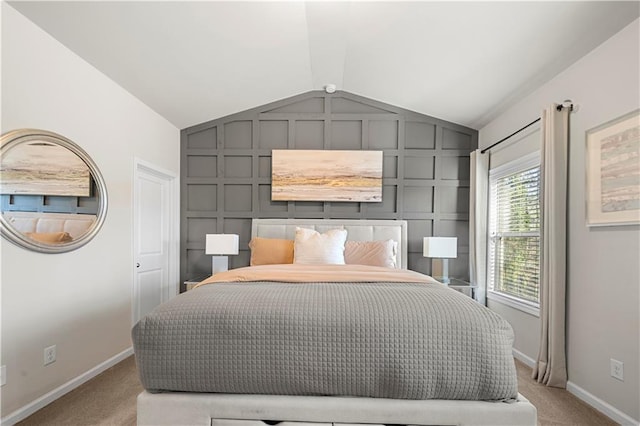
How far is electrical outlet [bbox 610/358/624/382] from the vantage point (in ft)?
6.88

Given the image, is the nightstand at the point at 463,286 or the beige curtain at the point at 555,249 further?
the nightstand at the point at 463,286

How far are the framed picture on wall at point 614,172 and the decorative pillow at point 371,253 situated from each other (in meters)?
1.68

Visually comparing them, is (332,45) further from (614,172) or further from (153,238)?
(153,238)

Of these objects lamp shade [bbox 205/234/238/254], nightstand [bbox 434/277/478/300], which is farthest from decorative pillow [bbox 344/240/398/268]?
lamp shade [bbox 205/234/238/254]

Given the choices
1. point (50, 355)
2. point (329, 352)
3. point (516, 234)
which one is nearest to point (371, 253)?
point (516, 234)

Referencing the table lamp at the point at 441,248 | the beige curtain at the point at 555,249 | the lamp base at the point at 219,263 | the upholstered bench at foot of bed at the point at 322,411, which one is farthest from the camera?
the lamp base at the point at 219,263

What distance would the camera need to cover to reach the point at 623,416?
2.06m

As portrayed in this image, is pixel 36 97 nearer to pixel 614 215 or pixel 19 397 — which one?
pixel 19 397

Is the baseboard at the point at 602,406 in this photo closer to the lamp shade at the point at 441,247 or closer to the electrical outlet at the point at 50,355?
the lamp shade at the point at 441,247

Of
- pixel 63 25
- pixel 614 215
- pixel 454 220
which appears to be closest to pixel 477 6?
pixel 614 215

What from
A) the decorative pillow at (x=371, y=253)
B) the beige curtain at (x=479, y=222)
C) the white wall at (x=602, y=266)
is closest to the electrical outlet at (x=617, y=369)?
the white wall at (x=602, y=266)

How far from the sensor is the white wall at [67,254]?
6.71ft

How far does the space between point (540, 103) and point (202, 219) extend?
362cm

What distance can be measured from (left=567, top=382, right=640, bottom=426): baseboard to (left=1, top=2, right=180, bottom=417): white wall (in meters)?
3.51
